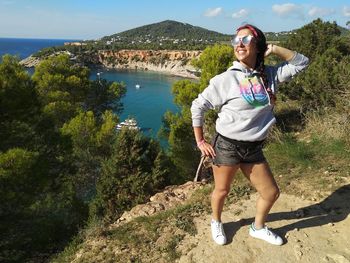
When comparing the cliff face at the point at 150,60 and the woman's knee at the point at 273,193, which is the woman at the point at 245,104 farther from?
the cliff face at the point at 150,60

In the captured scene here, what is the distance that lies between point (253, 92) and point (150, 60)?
106m

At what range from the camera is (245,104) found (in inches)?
121

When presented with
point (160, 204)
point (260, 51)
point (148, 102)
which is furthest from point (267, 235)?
point (148, 102)

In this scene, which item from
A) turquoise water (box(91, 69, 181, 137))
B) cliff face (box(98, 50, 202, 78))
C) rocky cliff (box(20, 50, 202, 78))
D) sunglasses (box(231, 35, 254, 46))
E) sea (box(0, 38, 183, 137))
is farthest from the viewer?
rocky cliff (box(20, 50, 202, 78))

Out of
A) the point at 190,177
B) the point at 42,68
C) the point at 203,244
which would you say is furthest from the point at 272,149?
the point at 42,68

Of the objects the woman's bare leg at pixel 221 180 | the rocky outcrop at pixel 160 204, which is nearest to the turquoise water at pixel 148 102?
the rocky outcrop at pixel 160 204

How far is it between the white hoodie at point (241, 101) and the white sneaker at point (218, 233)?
1.10 m

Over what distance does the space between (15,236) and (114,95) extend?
2015cm

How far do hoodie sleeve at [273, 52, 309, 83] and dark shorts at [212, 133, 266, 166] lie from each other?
0.59 metres

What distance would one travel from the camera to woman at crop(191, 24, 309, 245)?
3.07 m

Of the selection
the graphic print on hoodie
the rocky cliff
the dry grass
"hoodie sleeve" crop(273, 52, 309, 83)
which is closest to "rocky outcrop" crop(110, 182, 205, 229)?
the dry grass

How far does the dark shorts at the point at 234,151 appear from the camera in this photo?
3250mm

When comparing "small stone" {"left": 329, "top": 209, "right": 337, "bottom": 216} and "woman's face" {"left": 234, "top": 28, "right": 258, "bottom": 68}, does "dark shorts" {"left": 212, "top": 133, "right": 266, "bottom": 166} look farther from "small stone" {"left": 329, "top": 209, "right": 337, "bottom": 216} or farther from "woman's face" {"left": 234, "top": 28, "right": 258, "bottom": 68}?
"small stone" {"left": 329, "top": 209, "right": 337, "bottom": 216}

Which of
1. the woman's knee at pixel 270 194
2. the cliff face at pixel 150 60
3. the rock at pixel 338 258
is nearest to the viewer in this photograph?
the woman's knee at pixel 270 194
